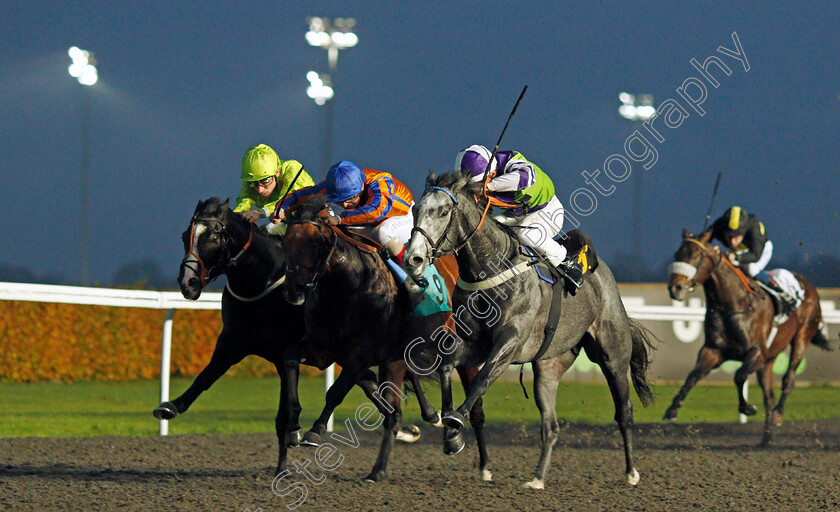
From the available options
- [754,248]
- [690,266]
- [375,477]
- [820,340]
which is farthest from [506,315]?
[820,340]

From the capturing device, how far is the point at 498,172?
4.64m

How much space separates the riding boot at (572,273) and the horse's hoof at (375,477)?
1.44 metres

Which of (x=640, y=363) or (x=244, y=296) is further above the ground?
(x=244, y=296)

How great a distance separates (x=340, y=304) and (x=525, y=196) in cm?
111

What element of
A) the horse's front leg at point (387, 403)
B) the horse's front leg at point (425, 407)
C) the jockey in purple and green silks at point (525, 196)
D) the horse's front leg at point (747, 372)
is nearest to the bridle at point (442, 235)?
the jockey in purple and green silks at point (525, 196)

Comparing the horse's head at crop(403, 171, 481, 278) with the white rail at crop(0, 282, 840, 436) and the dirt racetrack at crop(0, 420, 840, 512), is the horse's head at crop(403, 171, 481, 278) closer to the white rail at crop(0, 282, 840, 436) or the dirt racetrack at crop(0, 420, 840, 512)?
the dirt racetrack at crop(0, 420, 840, 512)

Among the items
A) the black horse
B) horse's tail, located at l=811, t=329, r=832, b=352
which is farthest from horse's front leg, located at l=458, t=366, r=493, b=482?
horse's tail, located at l=811, t=329, r=832, b=352

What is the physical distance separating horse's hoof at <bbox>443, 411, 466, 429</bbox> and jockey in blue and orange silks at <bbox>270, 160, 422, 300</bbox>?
965 mm

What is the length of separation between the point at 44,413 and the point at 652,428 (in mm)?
5547

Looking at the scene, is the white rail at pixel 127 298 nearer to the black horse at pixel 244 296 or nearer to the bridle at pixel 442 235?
the black horse at pixel 244 296

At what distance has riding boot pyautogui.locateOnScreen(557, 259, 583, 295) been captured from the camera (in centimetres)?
498

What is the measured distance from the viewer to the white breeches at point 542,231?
4.88 m

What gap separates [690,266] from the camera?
25.1ft

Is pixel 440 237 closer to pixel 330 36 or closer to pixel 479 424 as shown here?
pixel 479 424
